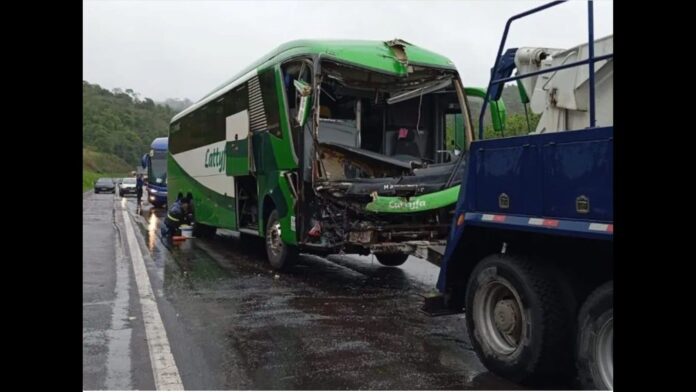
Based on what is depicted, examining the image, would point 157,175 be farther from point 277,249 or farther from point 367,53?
point 367,53

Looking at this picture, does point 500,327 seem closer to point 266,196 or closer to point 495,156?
point 495,156

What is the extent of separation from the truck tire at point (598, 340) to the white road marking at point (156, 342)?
8.90 ft

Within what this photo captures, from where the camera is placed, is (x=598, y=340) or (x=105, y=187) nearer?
(x=598, y=340)

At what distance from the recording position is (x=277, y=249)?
1010 centimetres

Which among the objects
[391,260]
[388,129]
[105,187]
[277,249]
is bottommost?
[391,260]

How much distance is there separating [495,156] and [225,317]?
362cm

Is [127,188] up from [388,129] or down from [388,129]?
down

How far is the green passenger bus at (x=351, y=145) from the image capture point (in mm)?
8648

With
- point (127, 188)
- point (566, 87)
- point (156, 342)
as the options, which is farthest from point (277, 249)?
point (127, 188)

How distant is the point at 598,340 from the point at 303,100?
5.50 m
